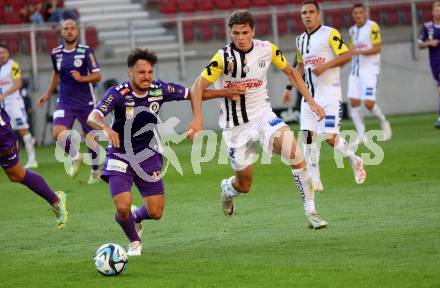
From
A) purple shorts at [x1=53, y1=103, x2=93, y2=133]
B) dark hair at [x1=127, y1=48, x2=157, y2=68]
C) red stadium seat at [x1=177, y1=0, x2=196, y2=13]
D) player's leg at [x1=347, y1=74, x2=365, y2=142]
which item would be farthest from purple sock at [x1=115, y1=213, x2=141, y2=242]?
red stadium seat at [x1=177, y1=0, x2=196, y2=13]

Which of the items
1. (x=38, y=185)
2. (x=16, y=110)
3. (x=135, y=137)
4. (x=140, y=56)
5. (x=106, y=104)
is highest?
(x=140, y=56)

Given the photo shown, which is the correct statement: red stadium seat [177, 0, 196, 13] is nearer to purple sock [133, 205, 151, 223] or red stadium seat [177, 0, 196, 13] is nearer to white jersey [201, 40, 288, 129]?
white jersey [201, 40, 288, 129]

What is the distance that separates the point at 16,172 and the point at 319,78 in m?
4.71

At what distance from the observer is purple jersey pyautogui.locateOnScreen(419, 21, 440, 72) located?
2194cm

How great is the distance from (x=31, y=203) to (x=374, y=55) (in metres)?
8.50

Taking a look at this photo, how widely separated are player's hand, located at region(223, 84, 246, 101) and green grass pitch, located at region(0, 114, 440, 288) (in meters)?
1.45

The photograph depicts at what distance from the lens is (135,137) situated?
9.88 meters

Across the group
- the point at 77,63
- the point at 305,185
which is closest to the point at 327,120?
the point at 305,185

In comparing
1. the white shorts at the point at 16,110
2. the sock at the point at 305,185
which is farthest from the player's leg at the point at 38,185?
the white shorts at the point at 16,110

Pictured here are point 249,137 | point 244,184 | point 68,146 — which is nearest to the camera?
point 249,137

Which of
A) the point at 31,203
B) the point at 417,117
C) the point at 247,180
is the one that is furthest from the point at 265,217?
the point at 417,117

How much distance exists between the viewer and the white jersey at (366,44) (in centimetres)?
1995

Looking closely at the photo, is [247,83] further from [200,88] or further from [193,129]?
[193,129]

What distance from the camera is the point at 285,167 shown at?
1741 centimetres
